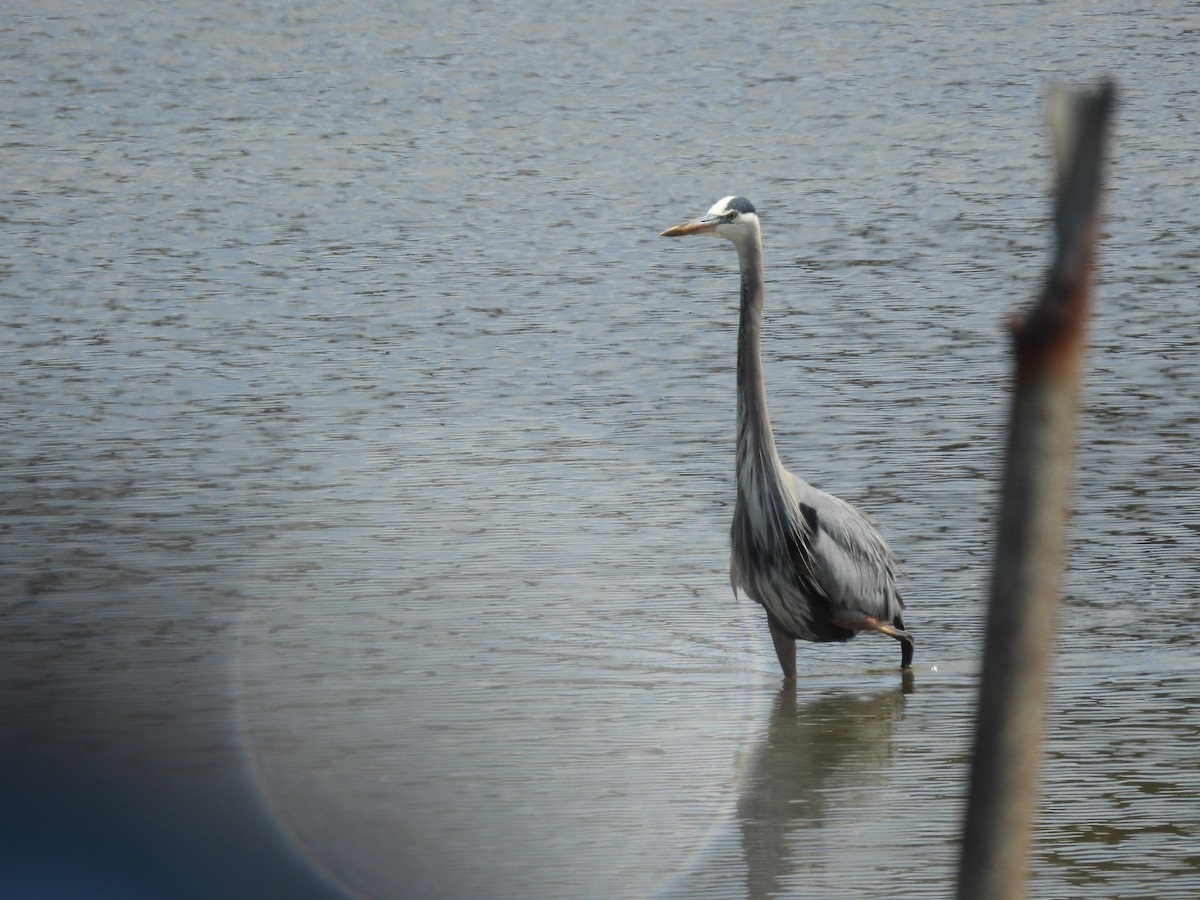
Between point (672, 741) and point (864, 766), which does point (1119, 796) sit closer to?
point (864, 766)

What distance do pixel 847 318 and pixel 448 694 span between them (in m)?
5.44

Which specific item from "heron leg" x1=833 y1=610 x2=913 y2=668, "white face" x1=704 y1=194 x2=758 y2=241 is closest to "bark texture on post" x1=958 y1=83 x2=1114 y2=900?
"heron leg" x1=833 y1=610 x2=913 y2=668

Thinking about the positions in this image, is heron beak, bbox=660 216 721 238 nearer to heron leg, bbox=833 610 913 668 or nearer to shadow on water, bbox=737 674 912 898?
heron leg, bbox=833 610 913 668

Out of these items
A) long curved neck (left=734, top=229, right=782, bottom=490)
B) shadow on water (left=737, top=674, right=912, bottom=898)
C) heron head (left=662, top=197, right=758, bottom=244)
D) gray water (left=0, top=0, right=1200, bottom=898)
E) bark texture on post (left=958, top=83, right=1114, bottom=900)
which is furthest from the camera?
heron head (left=662, top=197, right=758, bottom=244)

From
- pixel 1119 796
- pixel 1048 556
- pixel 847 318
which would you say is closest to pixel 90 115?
pixel 847 318

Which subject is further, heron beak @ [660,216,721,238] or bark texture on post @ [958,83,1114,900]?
heron beak @ [660,216,721,238]

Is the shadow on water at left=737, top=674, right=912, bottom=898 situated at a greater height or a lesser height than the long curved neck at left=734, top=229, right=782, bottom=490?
lesser

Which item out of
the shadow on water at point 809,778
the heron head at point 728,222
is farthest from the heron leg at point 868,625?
the heron head at point 728,222

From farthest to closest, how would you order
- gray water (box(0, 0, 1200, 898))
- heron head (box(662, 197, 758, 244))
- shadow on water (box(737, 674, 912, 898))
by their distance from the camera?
heron head (box(662, 197, 758, 244)), gray water (box(0, 0, 1200, 898)), shadow on water (box(737, 674, 912, 898))

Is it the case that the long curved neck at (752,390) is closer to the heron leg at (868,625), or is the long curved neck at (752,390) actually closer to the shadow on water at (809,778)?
the heron leg at (868,625)

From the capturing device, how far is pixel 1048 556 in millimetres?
859

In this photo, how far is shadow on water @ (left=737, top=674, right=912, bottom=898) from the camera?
14.3ft

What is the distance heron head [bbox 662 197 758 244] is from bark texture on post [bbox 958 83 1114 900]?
4718 mm

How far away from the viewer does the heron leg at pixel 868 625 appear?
217 inches
